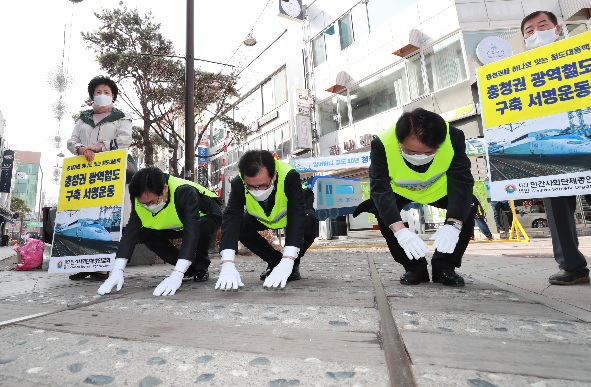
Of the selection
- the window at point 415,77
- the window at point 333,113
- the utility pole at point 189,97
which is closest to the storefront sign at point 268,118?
the window at point 333,113

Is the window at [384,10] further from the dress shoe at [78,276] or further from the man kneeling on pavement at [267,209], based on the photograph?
A: the dress shoe at [78,276]

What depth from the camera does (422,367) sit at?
0.84 metres

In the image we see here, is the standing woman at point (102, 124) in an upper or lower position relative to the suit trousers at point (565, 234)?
upper

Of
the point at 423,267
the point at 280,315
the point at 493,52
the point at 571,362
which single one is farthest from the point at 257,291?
the point at 493,52

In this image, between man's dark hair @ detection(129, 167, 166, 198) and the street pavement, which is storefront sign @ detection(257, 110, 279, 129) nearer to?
man's dark hair @ detection(129, 167, 166, 198)

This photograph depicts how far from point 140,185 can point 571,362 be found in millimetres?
2402

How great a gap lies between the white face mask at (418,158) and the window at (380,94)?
429 inches

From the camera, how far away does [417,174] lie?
2234mm

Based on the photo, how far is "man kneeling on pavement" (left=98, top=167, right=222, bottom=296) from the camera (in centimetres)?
238

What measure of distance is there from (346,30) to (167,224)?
14415 mm

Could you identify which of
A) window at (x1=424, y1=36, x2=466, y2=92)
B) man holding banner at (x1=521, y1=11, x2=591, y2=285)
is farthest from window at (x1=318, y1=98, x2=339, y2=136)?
man holding banner at (x1=521, y1=11, x2=591, y2=285)

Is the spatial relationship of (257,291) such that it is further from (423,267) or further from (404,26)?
(404,26)

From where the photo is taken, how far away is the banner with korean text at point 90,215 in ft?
9.38

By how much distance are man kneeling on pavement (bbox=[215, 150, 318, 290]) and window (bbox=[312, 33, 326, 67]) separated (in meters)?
14.7
